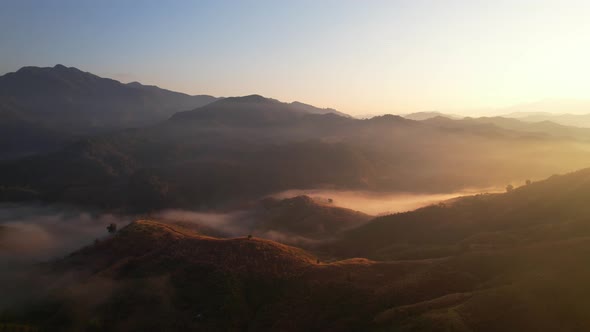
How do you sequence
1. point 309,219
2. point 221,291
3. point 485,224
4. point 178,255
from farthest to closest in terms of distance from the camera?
point 309,219 → point 485,224 → point 178,255 → point 221,291

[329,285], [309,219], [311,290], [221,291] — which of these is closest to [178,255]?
[221,291]

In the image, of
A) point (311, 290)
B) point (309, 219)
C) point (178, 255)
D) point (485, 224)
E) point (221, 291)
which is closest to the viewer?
point (311, 290)

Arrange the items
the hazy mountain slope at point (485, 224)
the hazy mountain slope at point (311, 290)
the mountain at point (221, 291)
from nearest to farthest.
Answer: the hazy mountain slope at point (311, 290) < the mountain at point (221, 291) < the hazy mountain slope at point (485, 224)

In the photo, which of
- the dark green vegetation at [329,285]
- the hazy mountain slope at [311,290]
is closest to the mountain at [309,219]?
the dark green vegetation at [329,285]

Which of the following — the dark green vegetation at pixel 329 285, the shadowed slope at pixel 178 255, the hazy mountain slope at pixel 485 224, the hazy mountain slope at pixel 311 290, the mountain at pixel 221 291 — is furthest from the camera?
the hazy mountain slope at pixel 485 224

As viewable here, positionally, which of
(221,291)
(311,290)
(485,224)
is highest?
(485,224)

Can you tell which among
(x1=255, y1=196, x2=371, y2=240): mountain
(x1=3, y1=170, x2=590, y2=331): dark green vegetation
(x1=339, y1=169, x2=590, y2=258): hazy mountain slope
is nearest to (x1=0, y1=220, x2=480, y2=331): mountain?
(x1=3, y1=170, x2=590, y2=331): dark green vegetation

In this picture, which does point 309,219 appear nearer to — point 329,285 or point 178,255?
point 178,255

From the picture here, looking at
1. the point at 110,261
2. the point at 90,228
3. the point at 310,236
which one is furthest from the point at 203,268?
the point at 90,228

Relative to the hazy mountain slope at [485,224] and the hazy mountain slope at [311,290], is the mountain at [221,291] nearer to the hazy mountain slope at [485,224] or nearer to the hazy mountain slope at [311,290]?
the hazy mountain slope at [311,290]

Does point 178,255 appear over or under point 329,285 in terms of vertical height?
over
